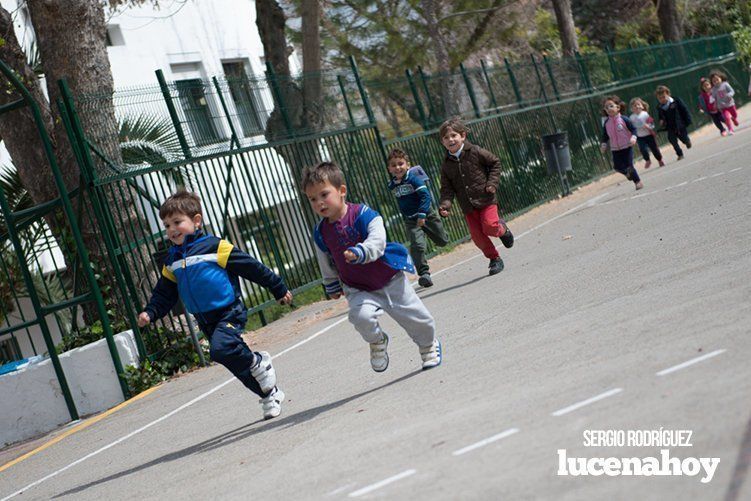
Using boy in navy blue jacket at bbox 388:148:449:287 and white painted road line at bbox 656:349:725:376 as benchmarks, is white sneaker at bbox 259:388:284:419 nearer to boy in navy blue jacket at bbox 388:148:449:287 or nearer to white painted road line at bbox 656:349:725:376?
white painted road line at bbox 656:349:725:376

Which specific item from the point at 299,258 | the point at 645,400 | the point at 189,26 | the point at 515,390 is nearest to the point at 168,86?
the point at 299,258

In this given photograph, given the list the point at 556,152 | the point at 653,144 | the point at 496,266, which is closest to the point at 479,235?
the point at 496,266

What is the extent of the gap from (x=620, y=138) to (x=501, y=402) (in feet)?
48.1

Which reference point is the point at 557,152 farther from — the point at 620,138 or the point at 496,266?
the point at 496,266

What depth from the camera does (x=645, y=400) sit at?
5266 mm

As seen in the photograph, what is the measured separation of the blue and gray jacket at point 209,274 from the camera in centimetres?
816

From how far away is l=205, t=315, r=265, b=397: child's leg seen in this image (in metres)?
7.98

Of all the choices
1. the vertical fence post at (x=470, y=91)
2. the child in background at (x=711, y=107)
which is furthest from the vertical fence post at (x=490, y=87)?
the child in background at (x=711, y=107)

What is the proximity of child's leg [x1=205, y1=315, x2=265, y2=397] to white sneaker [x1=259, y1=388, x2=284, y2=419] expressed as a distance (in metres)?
0.06

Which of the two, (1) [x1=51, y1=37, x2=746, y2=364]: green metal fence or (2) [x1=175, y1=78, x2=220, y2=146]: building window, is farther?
(2) [x1=175, y1=78, x2=220, y2=146]: building window

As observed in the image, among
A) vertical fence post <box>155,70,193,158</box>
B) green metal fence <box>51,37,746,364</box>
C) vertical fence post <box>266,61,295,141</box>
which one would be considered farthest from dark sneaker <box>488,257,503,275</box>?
vertical fence post <box>266,61,295,141</box>

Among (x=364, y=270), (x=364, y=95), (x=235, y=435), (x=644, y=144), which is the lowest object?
(x=235, y=435)

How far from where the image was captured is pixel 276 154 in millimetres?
16422

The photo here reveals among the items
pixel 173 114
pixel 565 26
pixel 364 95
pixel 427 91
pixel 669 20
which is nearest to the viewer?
pixel 173 114
